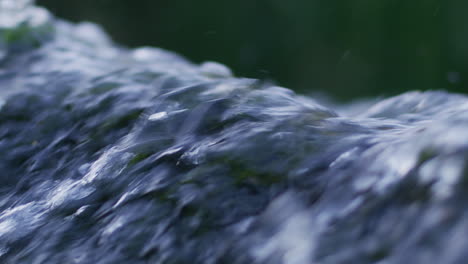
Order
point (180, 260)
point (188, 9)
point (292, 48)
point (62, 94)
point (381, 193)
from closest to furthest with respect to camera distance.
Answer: point (381, 193)
point (180, 260)
point (62, 94)
point (292, 48)
point (188, 9)

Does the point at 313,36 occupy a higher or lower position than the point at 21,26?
lower

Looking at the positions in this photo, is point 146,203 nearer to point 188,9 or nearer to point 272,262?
point 272,262

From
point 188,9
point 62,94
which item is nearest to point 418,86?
point 188,9

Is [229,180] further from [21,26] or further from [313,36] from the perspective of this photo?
[313,36]

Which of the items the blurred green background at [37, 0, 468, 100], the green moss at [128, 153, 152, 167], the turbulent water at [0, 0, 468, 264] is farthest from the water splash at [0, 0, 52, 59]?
the blurred green background at [37, 0, 468, 100]

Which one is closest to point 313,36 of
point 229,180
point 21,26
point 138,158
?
point 21,26

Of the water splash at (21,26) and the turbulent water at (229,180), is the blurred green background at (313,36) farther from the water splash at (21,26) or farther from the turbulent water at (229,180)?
the turbulent water at (229,180)
